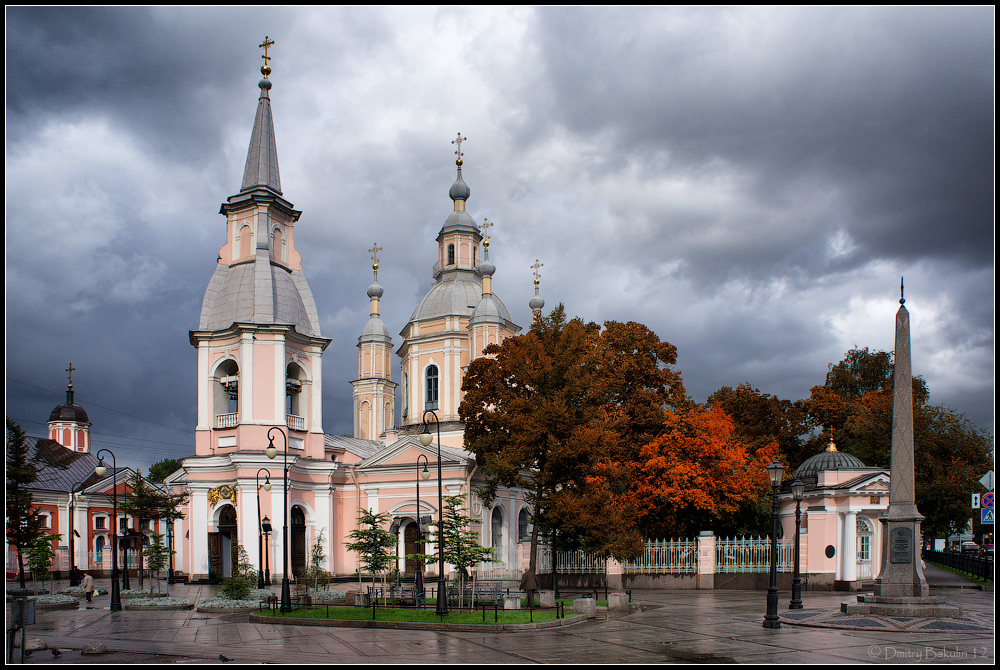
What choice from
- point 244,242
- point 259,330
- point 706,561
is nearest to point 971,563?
point 706,561

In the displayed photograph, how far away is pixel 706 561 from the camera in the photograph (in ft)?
112

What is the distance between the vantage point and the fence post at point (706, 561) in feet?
112

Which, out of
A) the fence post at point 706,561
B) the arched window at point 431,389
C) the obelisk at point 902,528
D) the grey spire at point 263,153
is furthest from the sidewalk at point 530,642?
the arched window at point 431,389

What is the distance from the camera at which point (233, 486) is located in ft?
122

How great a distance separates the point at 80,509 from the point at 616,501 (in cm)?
4002

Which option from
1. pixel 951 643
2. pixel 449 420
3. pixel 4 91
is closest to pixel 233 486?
pixel 449 420

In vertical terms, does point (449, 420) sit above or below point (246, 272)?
below

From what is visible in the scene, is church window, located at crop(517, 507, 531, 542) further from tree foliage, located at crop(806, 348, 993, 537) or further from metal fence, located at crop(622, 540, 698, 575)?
tree foliage, located at crop(806, 348, 993, 537)

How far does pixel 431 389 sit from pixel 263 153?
18.4 meters

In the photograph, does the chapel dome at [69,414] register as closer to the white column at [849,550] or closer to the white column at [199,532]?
the white column at [199,532]

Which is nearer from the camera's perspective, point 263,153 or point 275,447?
point 275,447

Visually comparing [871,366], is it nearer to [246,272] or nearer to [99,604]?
[246,272]

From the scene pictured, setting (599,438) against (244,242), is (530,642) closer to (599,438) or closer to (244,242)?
(599,438)

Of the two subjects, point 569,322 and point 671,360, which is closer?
point 569,322
